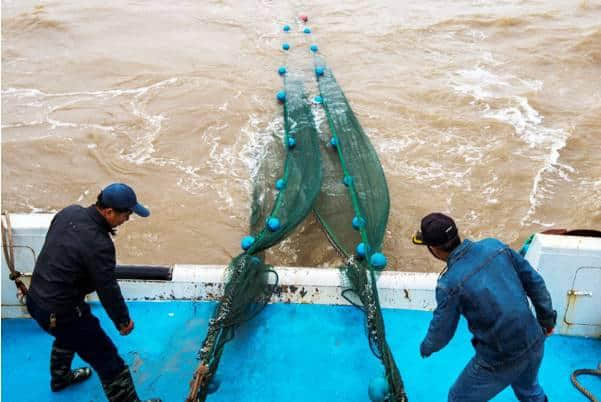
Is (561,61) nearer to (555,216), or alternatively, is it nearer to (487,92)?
(487,92)

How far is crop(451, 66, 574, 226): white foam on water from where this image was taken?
24.0ft

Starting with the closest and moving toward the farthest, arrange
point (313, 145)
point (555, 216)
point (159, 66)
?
1. point (313, 145)
2. point (555, 216)
3. point (159, 66)

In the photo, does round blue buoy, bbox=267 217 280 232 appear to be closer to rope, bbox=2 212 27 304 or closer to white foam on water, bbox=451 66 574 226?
rope, bbox=2 212 27 304

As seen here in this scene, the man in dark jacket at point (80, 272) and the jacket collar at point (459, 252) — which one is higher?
the jacket collar at point (459, 252)

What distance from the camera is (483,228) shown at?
A: 21.4 ft

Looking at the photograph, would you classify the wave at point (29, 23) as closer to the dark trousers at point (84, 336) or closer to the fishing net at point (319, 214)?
the fishing net at point (319, 214)

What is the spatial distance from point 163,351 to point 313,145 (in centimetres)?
347

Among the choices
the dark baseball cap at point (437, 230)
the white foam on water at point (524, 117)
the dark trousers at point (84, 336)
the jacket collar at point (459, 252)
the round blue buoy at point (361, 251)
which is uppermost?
the dark baseball cap at point (437, 230)

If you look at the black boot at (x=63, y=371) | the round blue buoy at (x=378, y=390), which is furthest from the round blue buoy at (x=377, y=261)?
the black boot at (x=63, y=371)

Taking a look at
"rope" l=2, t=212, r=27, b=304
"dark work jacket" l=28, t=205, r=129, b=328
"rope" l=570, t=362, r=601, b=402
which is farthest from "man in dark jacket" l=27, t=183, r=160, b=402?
"rope" l=570, t=362, r=601, b=402

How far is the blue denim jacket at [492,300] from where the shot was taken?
2191 millimetres

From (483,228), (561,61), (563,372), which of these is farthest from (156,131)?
(561,61)

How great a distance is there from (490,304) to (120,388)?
6.91ft

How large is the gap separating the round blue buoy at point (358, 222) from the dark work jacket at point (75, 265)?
2506mm
